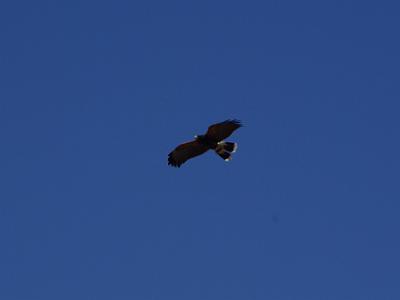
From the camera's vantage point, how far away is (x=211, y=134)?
168ft

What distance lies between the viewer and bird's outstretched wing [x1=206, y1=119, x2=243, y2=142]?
5056 cm

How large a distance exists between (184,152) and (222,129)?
245 centimetres

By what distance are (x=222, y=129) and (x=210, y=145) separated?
4.13ft

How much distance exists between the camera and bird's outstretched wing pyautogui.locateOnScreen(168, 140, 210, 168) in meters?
52.3

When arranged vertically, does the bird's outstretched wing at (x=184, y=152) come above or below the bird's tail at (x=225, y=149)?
above

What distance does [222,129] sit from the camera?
50.9 metres

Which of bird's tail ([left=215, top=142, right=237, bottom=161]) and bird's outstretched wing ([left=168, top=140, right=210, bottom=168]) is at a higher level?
bird's outstretched wing ([left=168, top=140, right=210, bottom=168])

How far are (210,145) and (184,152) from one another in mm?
1269

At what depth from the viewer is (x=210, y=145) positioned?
51.9 metres

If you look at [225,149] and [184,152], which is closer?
[225,149]

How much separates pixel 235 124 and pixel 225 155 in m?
1.74

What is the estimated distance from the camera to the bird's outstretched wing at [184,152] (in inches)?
2058

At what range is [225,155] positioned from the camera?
51969 mm

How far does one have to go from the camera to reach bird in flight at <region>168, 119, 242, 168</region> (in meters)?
50.8
